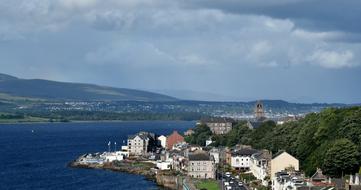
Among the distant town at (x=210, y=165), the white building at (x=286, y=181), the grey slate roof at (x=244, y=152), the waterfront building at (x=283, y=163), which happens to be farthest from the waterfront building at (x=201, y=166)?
the white building at (x=286, y=181)

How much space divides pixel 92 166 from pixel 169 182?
23098 mm

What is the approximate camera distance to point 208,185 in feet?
226

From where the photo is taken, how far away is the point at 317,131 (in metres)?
77.1

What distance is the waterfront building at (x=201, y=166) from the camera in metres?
77.4

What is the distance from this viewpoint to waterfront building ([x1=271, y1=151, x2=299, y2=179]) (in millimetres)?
67938

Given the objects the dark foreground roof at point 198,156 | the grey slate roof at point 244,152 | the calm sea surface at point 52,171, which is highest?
the grey slate roof at point 244,152

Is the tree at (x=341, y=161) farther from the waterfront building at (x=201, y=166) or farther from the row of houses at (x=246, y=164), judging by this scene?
the waterfront building at (x=201, y=166)

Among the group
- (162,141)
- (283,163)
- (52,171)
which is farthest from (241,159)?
(162,141)

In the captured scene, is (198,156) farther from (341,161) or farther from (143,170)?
(341,161)

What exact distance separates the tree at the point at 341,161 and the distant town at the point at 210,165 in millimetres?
687

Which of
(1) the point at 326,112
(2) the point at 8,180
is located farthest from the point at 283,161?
(2) the point at 8,180

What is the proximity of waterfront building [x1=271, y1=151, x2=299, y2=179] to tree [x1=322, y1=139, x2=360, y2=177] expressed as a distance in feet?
17.7

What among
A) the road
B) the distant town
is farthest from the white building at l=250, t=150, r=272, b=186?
the road

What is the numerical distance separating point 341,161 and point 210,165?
60.3 feet
